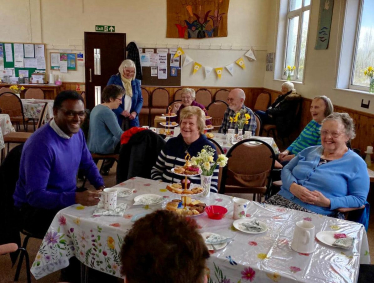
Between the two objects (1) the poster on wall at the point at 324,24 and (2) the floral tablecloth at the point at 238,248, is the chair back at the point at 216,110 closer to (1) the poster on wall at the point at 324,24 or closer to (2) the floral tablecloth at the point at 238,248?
(1) the poster on wall at the point at 324,24

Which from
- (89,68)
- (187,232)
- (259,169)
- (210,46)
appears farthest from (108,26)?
(187,232)

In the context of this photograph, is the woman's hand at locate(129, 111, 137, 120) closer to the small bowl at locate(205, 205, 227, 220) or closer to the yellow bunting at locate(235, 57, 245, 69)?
the small bowl at locate(205, 205, 227, 220)

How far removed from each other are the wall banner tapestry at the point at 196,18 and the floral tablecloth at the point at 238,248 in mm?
6527

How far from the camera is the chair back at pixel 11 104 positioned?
19.8 ft

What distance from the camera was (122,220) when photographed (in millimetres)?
1668

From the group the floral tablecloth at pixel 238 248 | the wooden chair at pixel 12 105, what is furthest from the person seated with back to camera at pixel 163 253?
the wooden chair at pixel 12 105

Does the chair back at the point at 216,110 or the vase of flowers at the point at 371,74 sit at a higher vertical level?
the vase of flowers at the point at 371,74

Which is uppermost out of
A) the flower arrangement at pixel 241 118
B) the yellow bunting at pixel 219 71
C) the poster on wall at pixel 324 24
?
the poster on wall at pixel 324 24

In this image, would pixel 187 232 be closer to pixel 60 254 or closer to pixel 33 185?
pixel 60 254

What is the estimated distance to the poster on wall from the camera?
213 inches

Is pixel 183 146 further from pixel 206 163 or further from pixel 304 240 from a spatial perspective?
pixel 304 240

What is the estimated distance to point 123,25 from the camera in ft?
26.0

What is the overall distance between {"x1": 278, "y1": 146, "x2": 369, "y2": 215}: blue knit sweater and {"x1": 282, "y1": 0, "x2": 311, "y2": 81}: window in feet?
14.8

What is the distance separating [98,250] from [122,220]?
0.59ft
